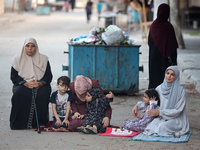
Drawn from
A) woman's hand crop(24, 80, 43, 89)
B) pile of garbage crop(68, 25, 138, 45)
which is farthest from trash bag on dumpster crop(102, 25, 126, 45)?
woman's hand crop(24, 80, 43, 89)

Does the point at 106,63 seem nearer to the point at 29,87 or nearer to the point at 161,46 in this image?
the point at 161,46

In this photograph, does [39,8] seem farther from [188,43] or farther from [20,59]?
[20,59]

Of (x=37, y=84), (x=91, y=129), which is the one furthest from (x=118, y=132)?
(x=37, y=84)

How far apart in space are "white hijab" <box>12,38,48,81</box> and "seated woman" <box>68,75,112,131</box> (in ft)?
1.66

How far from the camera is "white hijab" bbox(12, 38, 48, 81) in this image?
6219mm

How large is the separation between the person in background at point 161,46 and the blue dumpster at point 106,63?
114 centimetres

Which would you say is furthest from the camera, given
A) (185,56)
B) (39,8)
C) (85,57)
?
(39,8)

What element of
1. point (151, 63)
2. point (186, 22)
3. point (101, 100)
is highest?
point (186, 22)

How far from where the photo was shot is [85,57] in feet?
27.2

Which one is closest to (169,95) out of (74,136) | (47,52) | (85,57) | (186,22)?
(74,136)

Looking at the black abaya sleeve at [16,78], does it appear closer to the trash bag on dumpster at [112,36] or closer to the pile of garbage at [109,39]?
the pile of garbage at [109,39]

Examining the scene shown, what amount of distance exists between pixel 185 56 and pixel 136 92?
18.1 feet

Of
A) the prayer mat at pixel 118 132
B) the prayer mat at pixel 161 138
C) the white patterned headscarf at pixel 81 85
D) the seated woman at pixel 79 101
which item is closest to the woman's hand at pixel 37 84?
the seated woman at pixel 79 101

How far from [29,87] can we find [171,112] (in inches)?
79.0
